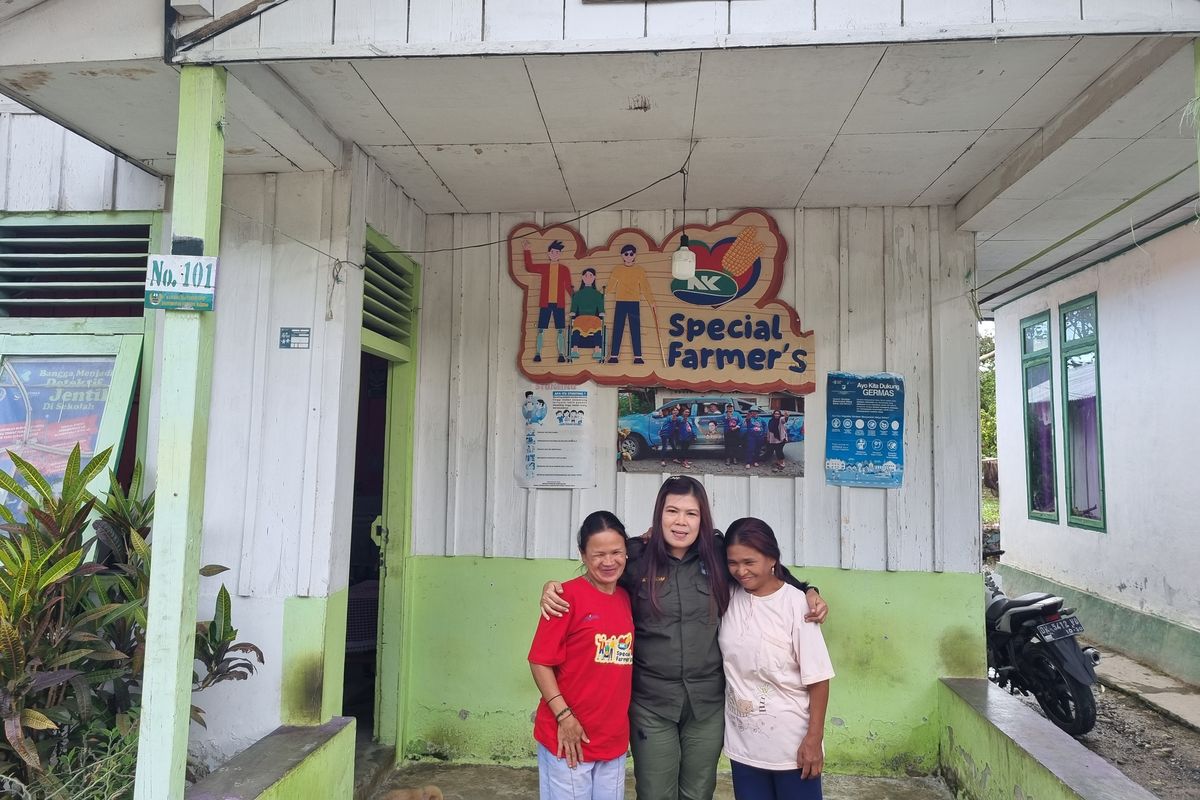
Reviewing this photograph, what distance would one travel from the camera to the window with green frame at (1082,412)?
6.02m

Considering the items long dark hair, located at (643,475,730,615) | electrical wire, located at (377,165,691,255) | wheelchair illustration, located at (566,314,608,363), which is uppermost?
electrical wire, located at (377,165,691,255)

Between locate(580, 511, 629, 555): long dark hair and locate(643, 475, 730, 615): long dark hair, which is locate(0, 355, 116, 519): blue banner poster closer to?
locate(580, 511, 629, 555): long dark hair

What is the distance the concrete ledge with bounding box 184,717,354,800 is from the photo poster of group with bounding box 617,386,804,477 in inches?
75.2

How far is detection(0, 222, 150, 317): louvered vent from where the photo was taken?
11.7ft

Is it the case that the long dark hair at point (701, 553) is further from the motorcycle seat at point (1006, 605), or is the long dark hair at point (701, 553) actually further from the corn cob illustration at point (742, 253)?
the motorcycle seat at point (1006, 605)

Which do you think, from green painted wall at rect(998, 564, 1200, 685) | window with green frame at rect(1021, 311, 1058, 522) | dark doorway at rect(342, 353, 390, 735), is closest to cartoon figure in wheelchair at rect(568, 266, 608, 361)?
dark doorway at rect(342, 353, 390, 735)

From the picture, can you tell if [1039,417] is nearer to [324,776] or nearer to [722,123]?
[722,123]

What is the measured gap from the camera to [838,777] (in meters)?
3.86

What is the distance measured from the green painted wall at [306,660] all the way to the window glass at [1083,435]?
589 cm

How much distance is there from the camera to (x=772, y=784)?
2373 mm

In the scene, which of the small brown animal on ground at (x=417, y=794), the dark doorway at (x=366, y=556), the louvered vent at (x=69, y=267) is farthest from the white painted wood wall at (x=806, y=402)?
the louvered vent at (x=69, y=267)

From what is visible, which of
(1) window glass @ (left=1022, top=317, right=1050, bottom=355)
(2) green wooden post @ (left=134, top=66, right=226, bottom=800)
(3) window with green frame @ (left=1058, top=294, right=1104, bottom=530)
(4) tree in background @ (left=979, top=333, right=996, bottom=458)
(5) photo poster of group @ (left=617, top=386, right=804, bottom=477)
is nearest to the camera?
(2) green wooden post @ (left=134, top=66, right=226, bottom=800)

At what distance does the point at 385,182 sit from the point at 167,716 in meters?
2.51

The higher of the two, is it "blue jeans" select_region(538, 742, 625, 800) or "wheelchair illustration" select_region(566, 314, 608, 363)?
"wheelchair illustration" select_region(566, 314, 608, 363)
